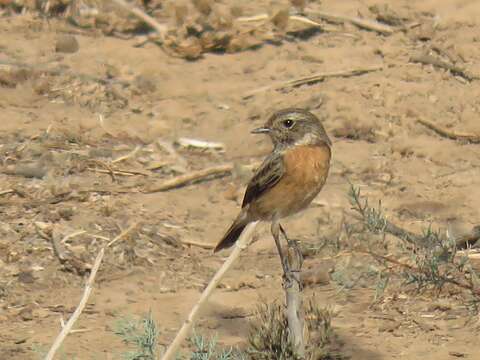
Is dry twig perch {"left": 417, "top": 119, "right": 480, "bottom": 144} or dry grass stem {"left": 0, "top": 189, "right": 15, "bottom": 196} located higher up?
dry twig perch {"left": 417, "top": 119, "right": 480, "bottom": 144}

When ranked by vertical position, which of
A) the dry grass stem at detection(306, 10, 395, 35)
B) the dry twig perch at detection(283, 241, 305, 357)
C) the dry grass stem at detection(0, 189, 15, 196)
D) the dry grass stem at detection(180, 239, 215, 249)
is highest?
the dry twig perch at detection(283, 241, 305, 357)

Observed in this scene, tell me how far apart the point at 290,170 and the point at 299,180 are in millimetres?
95

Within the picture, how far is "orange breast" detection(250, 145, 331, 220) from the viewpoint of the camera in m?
6.98

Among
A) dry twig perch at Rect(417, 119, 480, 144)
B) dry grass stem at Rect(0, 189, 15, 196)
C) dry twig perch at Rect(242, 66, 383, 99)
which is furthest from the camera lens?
dry twig perch at Rect(242, 66, 383, 99)

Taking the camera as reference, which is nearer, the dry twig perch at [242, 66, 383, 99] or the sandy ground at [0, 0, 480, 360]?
the sandy ground at [0, 0, 480, 360]

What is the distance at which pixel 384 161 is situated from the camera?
10078 millimetres

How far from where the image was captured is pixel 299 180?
698cm

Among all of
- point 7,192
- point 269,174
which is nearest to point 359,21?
point 7,192

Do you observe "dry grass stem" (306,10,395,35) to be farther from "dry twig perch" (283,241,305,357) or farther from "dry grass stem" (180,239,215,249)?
"dry twig perch" (283,241,305,357)

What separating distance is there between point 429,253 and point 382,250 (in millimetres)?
2524

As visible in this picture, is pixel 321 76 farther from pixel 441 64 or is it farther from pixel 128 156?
pixel 128 156

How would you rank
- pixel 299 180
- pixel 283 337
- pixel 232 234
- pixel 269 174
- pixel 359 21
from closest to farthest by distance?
pixel 283 337 → pixel 299 180 → pixel 269 174 → pixel 232 234 → pixel 359 21

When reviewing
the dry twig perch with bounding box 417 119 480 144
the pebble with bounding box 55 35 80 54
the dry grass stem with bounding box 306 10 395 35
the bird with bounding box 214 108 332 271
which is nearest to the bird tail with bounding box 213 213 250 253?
the bird with bounding box 214 108 332 271

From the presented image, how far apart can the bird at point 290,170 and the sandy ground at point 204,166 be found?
879 mm
